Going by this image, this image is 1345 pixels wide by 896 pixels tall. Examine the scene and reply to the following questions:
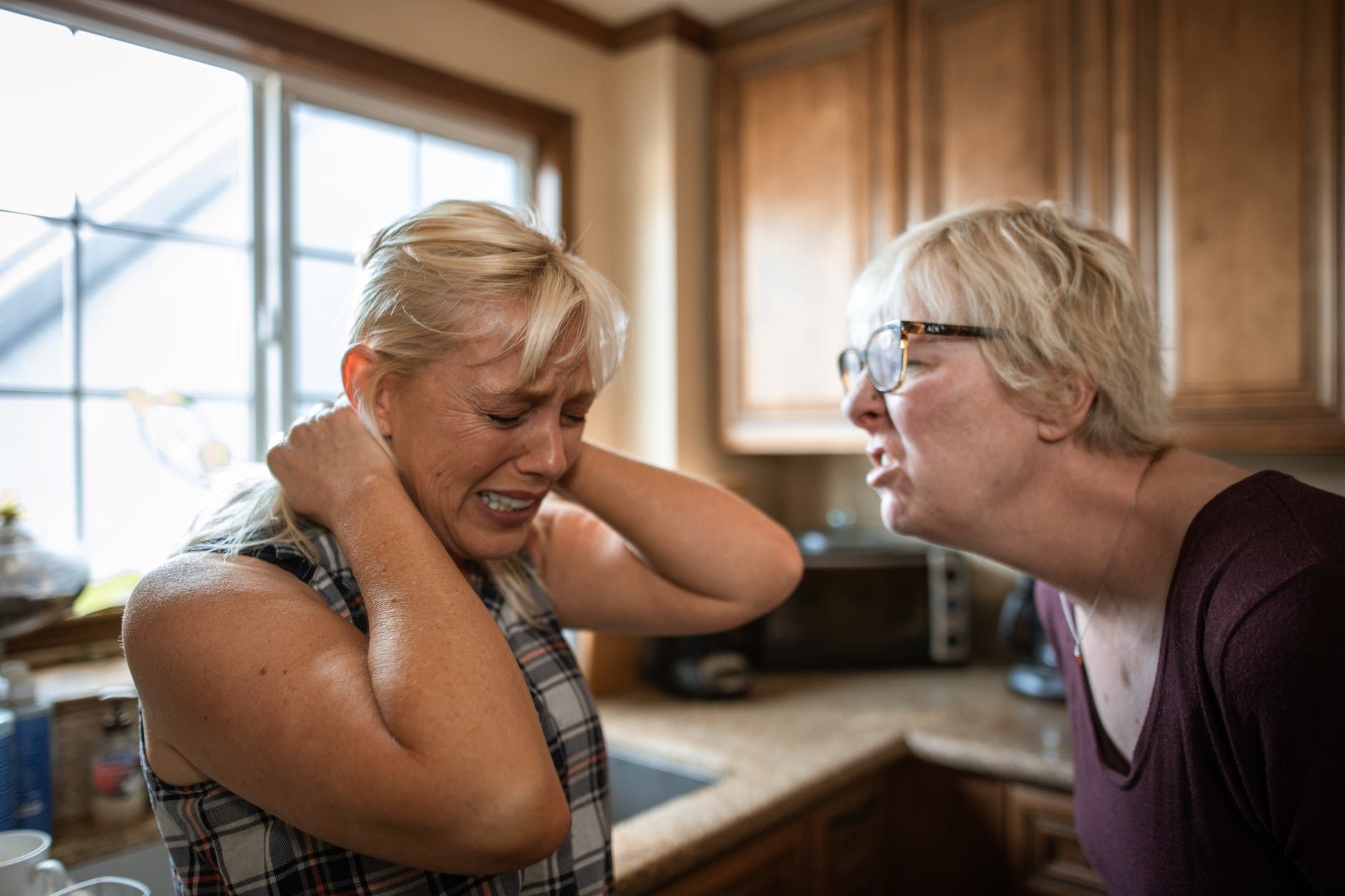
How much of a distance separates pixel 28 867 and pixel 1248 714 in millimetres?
1229

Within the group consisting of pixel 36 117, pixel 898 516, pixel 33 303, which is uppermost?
pixel 36 117

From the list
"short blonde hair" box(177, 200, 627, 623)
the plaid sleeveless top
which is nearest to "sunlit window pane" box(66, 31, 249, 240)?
"short blonde hair" box(177, 200, 627, 623)

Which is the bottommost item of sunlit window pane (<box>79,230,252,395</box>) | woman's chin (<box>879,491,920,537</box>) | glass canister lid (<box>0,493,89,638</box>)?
glass canister lid (<box>0,493,89,638</box>)

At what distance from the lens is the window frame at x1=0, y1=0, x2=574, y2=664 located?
1654 millimetres

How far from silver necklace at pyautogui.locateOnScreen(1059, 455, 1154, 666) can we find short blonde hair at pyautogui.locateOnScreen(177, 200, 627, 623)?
2.10 feet

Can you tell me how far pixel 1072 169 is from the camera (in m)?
2.03

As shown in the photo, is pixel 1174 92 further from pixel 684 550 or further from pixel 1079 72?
pixel 684 550

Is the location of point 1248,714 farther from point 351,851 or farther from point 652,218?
point 652,218

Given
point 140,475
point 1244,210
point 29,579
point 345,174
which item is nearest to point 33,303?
point 140,475

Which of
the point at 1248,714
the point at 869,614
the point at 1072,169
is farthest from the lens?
the point at 869,614

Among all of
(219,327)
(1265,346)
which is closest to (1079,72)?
(1265,346)

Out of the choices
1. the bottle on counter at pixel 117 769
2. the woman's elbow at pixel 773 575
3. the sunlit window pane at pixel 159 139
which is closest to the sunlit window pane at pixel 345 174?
the sunlit window pane at pixel 159 139

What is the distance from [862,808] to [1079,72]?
1596mm

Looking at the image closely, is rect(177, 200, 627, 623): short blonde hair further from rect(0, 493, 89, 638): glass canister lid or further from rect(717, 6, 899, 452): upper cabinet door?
rect(717, 6, 899, 452): upper cabinet door
